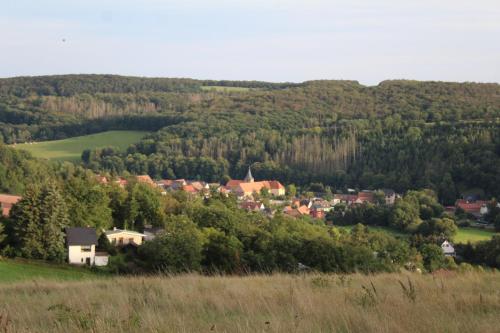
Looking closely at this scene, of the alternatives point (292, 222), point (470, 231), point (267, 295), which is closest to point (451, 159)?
point (470, 231)

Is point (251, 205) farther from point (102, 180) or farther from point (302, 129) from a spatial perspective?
point (302, 129)

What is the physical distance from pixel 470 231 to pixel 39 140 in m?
82.9

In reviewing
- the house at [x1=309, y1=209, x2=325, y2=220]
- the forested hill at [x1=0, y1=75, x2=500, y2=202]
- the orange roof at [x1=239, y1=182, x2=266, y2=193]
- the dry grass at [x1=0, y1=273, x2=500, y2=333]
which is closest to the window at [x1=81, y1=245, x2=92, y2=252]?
the dry grass at [x1=0, y1=273, x2=500, y2=333]

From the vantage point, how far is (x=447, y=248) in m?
41.9

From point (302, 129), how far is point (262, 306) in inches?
4137

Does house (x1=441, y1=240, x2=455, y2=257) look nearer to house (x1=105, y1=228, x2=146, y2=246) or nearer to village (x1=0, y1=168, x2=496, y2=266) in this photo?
village (x1=0, y1=168, x2=496, y2=266)

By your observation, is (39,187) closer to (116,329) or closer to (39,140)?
(116,329)

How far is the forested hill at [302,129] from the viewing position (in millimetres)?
82500

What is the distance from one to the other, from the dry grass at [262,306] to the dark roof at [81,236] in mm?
19416

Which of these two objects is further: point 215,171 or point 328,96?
point 328,96

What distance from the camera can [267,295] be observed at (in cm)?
764

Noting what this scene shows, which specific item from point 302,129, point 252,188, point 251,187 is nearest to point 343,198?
point 252,188

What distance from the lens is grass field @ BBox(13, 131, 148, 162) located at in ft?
325

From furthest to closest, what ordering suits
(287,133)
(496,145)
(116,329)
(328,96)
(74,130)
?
1. (328,96)
2. (74,130)
3. (287,133)
4. (496,145)
5. (116,329)
